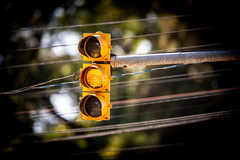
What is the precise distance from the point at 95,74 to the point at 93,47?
1.03 feet

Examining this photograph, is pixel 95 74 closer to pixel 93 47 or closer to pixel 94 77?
pixel 94 77

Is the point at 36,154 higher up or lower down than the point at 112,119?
lower down

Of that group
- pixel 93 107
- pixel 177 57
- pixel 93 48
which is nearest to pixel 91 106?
pixel 93 107

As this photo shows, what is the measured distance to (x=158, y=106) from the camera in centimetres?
904

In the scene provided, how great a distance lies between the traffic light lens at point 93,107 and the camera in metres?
2.32

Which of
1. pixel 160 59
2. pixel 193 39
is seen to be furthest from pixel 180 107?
pixel 160 59

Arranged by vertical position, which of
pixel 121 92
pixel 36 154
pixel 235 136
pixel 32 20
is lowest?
pixel 36 154

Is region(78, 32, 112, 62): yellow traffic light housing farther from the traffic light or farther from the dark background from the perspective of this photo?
the dark background

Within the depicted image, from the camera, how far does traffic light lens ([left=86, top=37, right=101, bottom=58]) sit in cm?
228

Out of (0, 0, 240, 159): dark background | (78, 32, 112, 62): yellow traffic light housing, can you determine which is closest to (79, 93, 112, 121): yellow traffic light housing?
(78, 32, 112, 62): yellow traffic light housing

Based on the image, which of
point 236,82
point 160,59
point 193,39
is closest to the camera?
point 160,59

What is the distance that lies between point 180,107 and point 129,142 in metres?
2.88

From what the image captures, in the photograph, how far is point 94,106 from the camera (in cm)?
234

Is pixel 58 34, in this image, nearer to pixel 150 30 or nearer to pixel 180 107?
pixel 150 30
